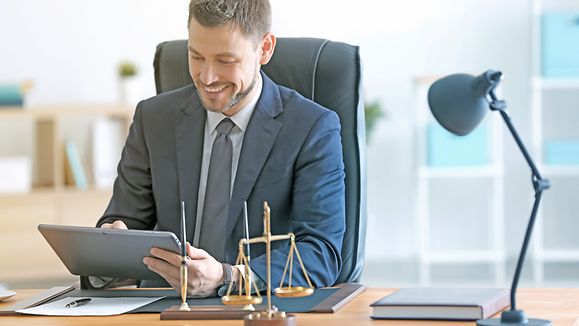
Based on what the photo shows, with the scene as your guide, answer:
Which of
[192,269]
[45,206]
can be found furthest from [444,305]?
[45,206]

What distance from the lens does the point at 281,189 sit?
7.50ft

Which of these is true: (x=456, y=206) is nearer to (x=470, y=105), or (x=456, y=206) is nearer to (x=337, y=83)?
(x=337, y=83)

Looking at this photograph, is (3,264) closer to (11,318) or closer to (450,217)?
(450,217)

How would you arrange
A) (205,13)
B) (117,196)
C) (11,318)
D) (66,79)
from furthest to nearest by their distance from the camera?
(66,79) < (117,196) < (205,13) < (11,318)

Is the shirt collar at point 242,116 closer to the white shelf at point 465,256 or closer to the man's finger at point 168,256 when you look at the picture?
the man's finger at point 168,256

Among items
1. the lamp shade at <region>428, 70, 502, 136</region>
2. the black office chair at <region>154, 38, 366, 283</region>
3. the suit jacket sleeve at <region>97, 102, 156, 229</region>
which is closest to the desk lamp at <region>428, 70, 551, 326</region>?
→ the lamp shade at <region>428, 70, 502, 136</region>

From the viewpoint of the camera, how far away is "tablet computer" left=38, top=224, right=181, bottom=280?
1.89 m

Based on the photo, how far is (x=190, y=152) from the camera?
2.36 m

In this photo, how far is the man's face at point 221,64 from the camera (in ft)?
7.25

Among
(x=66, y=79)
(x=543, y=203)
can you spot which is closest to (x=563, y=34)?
(x=543, y=203)

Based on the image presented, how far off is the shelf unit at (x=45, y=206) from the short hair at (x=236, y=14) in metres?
3.11

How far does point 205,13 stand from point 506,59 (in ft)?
13.0

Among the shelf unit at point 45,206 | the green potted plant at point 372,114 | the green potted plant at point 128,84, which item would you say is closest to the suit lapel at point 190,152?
the shelf unit at point 45,206

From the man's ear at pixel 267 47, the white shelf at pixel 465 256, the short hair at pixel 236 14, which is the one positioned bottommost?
the white shelf at pixel 465 256
